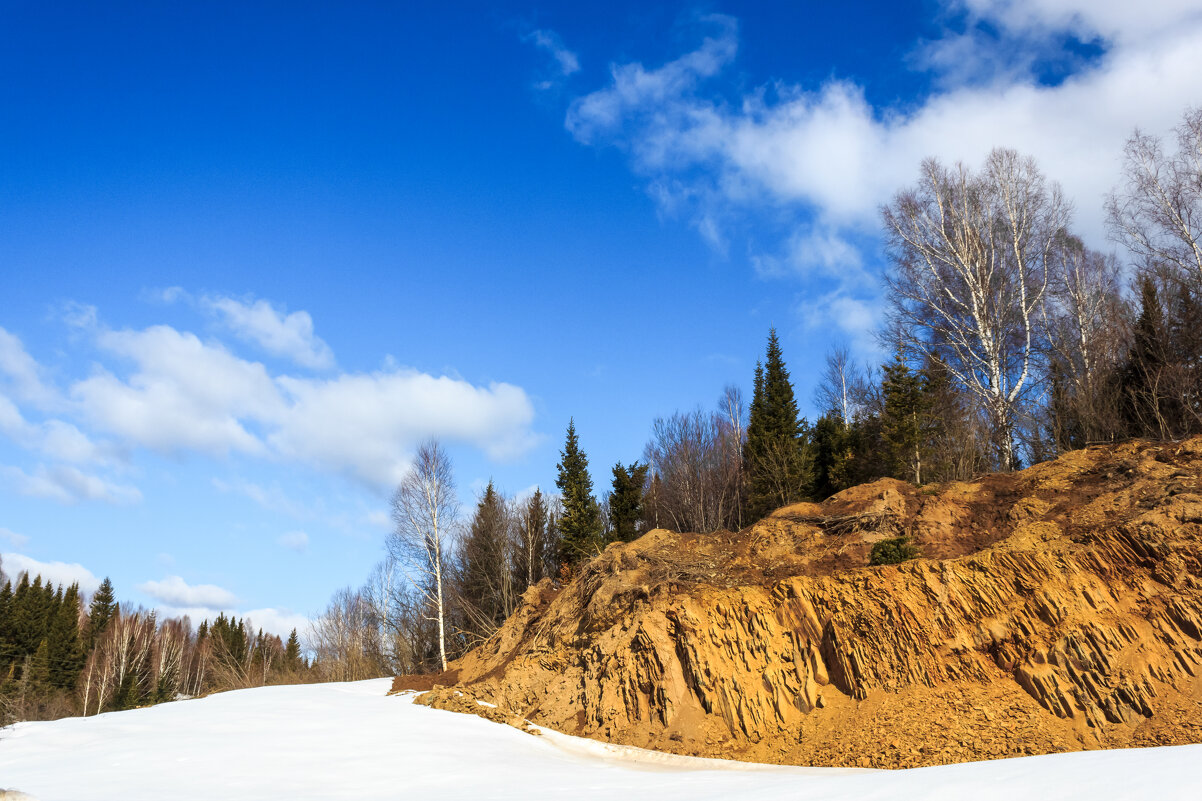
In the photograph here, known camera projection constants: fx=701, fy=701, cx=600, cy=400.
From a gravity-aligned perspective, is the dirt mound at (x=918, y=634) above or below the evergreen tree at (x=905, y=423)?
below

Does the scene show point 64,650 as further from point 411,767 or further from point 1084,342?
point 1084,342

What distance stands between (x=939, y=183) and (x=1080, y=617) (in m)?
23.0

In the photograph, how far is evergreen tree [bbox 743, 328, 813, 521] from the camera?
91.4ft

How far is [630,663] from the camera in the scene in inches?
620

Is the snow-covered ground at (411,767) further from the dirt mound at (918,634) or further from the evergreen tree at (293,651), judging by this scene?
the evergreen tree at (293,651)

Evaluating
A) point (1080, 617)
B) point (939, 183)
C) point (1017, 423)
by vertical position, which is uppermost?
point (939, 183)

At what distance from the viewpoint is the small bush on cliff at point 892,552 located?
1486 cm

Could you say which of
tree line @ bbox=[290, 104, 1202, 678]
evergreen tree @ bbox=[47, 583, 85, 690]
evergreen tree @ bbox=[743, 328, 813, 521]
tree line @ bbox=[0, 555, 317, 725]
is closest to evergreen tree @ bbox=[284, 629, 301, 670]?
tree line @ bbox=[0, 555, 317, 725]

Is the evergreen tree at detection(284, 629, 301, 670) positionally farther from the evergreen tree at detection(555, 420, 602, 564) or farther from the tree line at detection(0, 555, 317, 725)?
the evergreen tree at detection(555, 420, 602, 564)

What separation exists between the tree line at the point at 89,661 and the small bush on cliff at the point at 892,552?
33.6 metres

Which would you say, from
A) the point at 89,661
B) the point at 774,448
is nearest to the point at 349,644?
the point at 89,661

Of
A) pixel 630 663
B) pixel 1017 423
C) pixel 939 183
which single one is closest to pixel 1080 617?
pixel 630 663

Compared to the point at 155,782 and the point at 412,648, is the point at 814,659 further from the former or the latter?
the point at 412,648

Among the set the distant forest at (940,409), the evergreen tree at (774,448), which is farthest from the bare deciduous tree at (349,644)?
the evergreen tree at (774,448)
